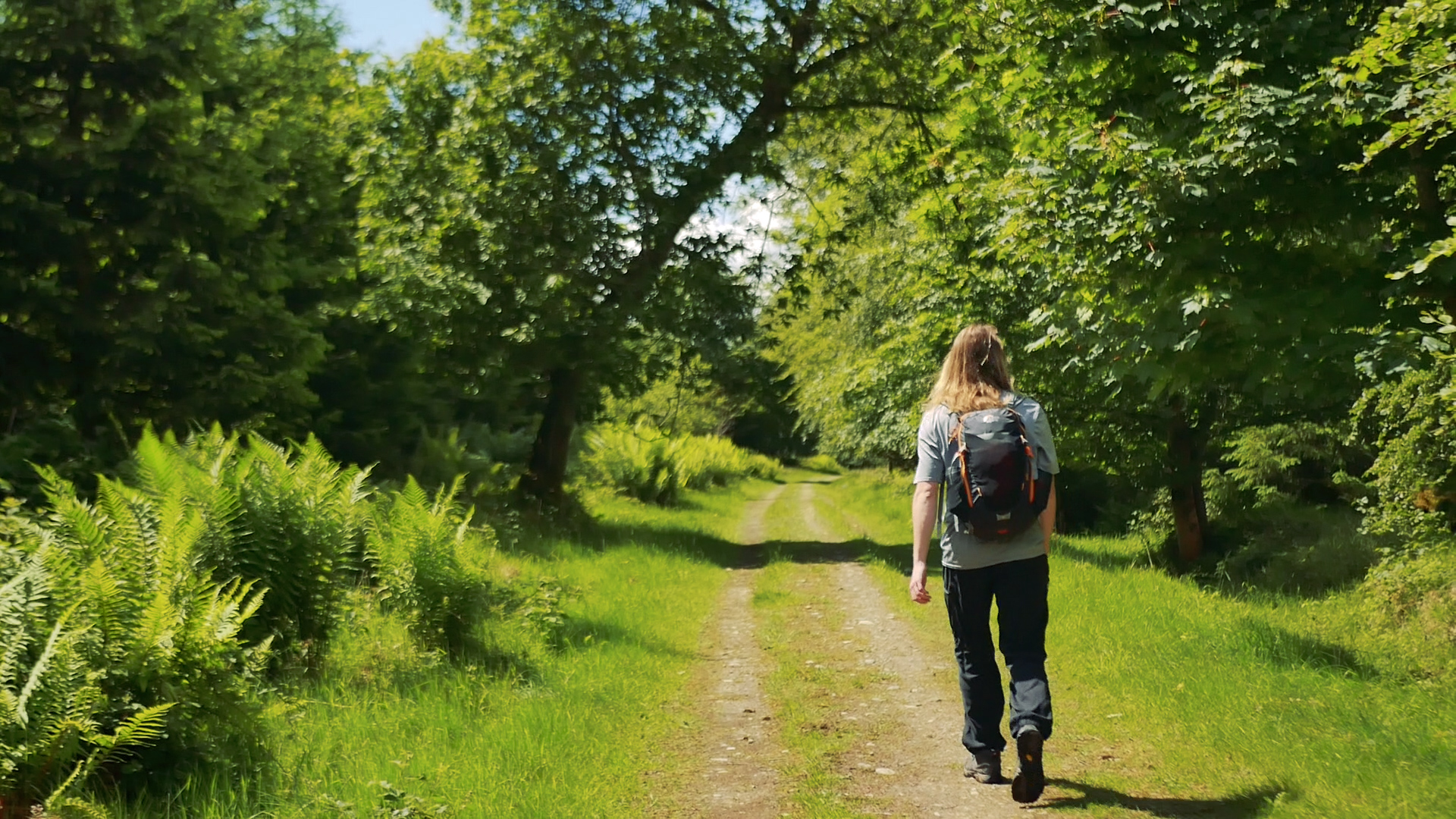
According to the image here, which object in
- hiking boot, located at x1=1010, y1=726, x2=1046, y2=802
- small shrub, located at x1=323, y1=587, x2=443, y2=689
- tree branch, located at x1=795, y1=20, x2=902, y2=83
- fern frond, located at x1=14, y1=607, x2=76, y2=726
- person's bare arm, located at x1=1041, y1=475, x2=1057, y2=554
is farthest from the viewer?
tree branch, located at x1=795, y1=20, x2=902, y2=83

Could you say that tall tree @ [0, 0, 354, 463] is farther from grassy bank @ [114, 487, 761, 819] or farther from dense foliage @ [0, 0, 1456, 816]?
grassy bank @ [114, 487, 761, 819]

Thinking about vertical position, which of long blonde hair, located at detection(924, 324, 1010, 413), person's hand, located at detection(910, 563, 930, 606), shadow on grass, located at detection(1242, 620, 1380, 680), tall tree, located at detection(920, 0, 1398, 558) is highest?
tall tree, located at detection(920, 0, 1398, 558)

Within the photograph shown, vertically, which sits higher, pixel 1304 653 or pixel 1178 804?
pixel 1304 653

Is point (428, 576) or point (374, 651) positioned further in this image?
point (428, 576)

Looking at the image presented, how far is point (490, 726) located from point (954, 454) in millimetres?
3019

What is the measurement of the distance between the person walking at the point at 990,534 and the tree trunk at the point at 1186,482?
871 centimetres

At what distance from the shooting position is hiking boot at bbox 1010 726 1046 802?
5.04 m

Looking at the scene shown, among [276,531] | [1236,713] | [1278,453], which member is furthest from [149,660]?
[1278,453]

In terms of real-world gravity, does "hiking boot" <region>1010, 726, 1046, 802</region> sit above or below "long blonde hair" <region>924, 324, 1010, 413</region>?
below

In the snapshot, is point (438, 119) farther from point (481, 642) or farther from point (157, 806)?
point (157, 806)

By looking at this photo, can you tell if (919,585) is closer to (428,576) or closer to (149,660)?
(149,660)

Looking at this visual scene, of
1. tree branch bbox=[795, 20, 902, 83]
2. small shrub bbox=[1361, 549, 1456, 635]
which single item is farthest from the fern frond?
tree branch bbox=[795, 20, 902, 83]

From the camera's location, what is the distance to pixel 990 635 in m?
5.34

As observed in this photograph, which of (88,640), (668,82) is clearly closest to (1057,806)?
(88,640)
